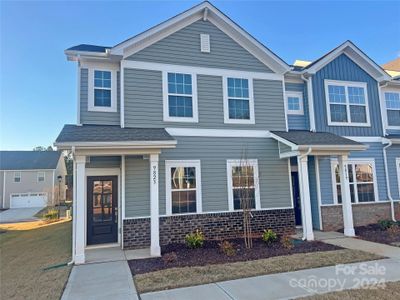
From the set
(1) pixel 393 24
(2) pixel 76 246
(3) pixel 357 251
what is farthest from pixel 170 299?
(1) pixel 393 24

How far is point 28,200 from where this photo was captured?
32.4 meters

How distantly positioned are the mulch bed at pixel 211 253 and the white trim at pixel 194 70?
5.91 meters

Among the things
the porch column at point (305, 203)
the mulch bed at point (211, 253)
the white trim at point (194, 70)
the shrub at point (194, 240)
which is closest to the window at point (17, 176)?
the white trim at point (194, 70)

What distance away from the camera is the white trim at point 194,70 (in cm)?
902

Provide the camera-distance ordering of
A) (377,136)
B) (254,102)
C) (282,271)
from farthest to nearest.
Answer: (377,136)
(254,102)
(282,271)

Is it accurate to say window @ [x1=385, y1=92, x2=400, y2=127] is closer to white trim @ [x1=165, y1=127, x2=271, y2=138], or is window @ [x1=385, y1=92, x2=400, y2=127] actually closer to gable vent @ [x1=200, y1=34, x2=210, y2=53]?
white trim @ [x1=165, y1=127, x2=271, y2=138]

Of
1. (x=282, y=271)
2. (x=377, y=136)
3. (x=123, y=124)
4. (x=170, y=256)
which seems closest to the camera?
(x=282, y=271)

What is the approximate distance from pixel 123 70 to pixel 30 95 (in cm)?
1013

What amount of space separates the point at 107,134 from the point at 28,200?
31.2 metres

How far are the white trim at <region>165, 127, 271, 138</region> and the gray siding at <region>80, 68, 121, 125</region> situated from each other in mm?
1837

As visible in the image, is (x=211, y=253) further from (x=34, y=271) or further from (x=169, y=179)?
(x=34, y=271)

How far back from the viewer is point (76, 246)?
6.89 m

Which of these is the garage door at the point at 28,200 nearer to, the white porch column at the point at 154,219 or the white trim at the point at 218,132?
the white trim at the point at 218,132

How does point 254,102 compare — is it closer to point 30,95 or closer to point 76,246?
point 76,246
